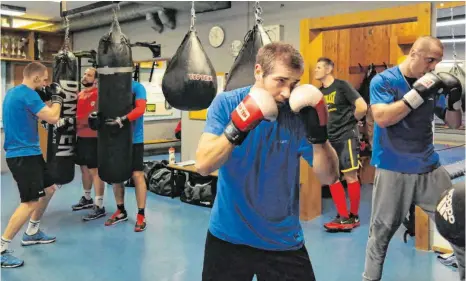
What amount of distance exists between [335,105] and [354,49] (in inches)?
79.2

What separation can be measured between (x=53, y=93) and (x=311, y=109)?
2.70m

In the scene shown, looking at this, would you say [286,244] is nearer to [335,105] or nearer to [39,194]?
[39,194]

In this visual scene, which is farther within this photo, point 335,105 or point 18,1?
point 18,1

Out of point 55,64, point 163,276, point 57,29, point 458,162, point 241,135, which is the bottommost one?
point 163,276

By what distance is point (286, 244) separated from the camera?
1749mm

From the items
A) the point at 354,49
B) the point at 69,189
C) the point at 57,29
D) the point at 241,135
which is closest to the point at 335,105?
the point at 354,49

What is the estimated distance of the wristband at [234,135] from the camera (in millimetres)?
1513

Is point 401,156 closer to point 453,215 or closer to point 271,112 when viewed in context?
point 271,112

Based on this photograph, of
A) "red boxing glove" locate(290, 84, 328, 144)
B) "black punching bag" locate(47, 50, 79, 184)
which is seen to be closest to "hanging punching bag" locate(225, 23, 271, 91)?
"red boxing glove" locate(290, 84, 328, 144)

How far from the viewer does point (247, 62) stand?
2236mm

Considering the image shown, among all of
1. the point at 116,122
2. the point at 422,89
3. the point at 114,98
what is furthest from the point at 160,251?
the point at 422,89

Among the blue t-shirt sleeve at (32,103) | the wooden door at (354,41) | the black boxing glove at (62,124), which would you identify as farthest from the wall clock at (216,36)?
the blue t-shirt sleeve at (32,103)

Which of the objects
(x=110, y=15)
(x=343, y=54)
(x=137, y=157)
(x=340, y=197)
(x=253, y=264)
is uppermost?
(x=110, y=15)

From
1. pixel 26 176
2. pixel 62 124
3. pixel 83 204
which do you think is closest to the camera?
pixel 26 176
